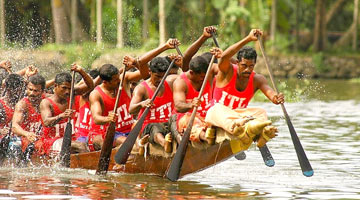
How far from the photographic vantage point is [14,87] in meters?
13.1

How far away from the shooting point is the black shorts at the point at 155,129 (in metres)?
11.8

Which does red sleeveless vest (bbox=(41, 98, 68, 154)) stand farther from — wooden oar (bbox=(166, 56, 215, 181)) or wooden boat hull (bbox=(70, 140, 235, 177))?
wooden oar (bbox=(166, 56, 215, 181))

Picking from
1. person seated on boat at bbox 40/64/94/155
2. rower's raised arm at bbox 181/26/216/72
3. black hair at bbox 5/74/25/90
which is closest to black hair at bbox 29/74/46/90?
person seated on boat at bbox 40/64/94/155

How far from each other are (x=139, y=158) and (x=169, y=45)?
1.41m

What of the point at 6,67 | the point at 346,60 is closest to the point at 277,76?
the point at 346,60

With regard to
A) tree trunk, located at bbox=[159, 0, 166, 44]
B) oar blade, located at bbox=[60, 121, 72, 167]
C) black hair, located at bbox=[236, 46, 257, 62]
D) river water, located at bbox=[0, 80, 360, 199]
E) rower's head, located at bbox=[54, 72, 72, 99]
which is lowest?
river water, located at bbox=[0, 80, 360, 199]

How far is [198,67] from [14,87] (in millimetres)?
2772

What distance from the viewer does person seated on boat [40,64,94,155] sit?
40.9 ft

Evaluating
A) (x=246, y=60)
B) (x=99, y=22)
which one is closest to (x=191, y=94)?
(x=246, y=60)

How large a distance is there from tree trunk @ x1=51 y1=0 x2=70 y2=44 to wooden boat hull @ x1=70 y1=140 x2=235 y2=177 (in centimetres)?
2359

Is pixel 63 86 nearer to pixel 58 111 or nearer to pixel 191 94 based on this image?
pixel 58 111

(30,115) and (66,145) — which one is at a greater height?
(30,115)

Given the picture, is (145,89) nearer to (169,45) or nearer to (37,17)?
(169,45)

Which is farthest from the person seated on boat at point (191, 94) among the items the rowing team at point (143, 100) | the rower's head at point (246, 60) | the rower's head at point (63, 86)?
the rower's head at point (63, 86)
